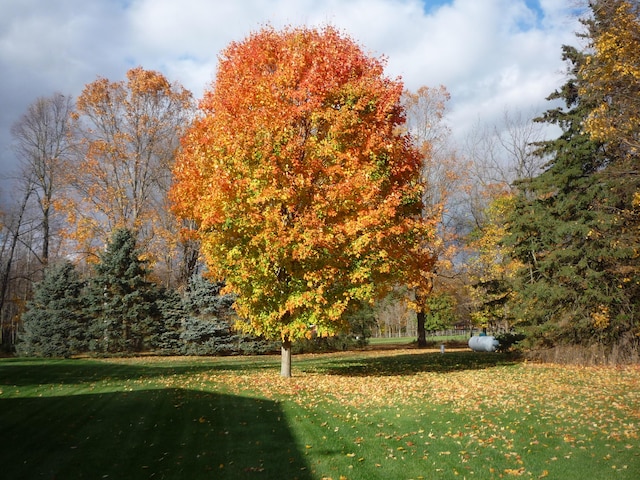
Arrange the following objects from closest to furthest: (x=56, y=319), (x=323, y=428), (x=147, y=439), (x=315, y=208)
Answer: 1. (x=147, y=439)
2. (x=323, y=428)
3. (x=315, y=208)
4. (x=56, y=319)

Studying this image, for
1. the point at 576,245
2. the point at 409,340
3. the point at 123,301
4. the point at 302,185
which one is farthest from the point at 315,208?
the point at 409,340

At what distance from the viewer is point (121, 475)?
6.20 m

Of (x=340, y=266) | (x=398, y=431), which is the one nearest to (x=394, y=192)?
(x=340, y=266)

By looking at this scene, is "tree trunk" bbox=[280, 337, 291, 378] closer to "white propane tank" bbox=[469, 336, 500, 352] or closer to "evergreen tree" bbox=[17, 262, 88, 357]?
"white propane tank" bbox=[469, 336, 500, 352]

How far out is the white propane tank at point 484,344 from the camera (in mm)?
26125

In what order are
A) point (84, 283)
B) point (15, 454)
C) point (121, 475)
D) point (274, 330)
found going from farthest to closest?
point (84, 283) < point (274, 330) < point (15, 454) < point (121, 475)

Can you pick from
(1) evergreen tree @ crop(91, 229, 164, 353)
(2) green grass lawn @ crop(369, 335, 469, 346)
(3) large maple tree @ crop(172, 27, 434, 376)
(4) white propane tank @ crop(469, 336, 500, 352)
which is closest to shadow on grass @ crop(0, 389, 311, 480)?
(3) large maple tree @ crop(172, 27, 434, 376)

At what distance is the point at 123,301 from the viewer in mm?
26516

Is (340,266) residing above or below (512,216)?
below

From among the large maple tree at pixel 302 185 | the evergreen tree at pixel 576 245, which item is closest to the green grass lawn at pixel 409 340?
the evergreen tree at pixel 576 245

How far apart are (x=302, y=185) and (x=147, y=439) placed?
7143 millimetres

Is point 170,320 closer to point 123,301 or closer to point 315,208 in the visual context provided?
point 123,301

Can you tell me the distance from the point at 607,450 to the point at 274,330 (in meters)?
8.77

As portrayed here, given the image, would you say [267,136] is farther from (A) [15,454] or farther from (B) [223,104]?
(A) [15,454]
